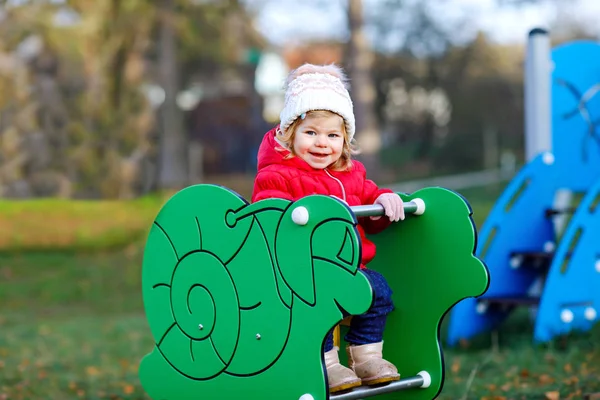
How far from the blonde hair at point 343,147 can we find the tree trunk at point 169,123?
48.3ft

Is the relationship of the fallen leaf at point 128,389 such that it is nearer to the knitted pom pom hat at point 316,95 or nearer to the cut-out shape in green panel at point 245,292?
the cut-out shape in green panel at point 245,292

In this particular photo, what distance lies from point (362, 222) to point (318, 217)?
62 centimetres

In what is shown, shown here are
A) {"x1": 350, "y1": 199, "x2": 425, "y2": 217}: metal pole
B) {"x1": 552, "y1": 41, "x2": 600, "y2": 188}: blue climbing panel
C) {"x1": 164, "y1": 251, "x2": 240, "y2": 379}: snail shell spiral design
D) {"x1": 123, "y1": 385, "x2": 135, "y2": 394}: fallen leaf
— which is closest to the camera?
{"x1": 350, "y1": 199, "x2": 425, "y2": 217}: metal pole

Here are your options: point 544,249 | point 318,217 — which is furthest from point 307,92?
point 544,249

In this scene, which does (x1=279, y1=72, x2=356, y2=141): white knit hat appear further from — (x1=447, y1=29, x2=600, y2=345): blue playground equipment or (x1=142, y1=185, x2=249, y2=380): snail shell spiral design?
(x1=447, y1=29, x2=600, y2=345): blue playground equipment

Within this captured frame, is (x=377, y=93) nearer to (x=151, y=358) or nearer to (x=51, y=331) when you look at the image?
(x=51, y=331)

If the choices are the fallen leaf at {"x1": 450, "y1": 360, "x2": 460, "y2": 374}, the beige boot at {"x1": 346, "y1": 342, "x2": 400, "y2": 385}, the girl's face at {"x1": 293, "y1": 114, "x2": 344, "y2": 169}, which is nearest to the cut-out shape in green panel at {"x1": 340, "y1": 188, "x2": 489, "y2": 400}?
the beige boot at {"x1": 346, "y1": 342, "x2": 400, "y2": 385}

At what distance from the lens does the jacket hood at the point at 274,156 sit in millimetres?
3454

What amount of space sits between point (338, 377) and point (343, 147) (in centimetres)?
94

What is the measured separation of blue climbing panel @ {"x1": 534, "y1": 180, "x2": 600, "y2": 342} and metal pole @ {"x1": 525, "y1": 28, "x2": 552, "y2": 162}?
0.94 meters

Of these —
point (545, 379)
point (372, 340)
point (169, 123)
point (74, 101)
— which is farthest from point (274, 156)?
point (169, 123)

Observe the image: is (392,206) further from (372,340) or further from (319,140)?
(372,340)

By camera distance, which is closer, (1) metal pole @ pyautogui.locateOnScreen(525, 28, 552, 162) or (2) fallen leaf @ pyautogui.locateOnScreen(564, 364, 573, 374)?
(2) fallen leaf @ pyautogui.locateOnScreen(564, 364, 573, 374)

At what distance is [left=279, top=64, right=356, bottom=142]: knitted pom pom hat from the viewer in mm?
3377
